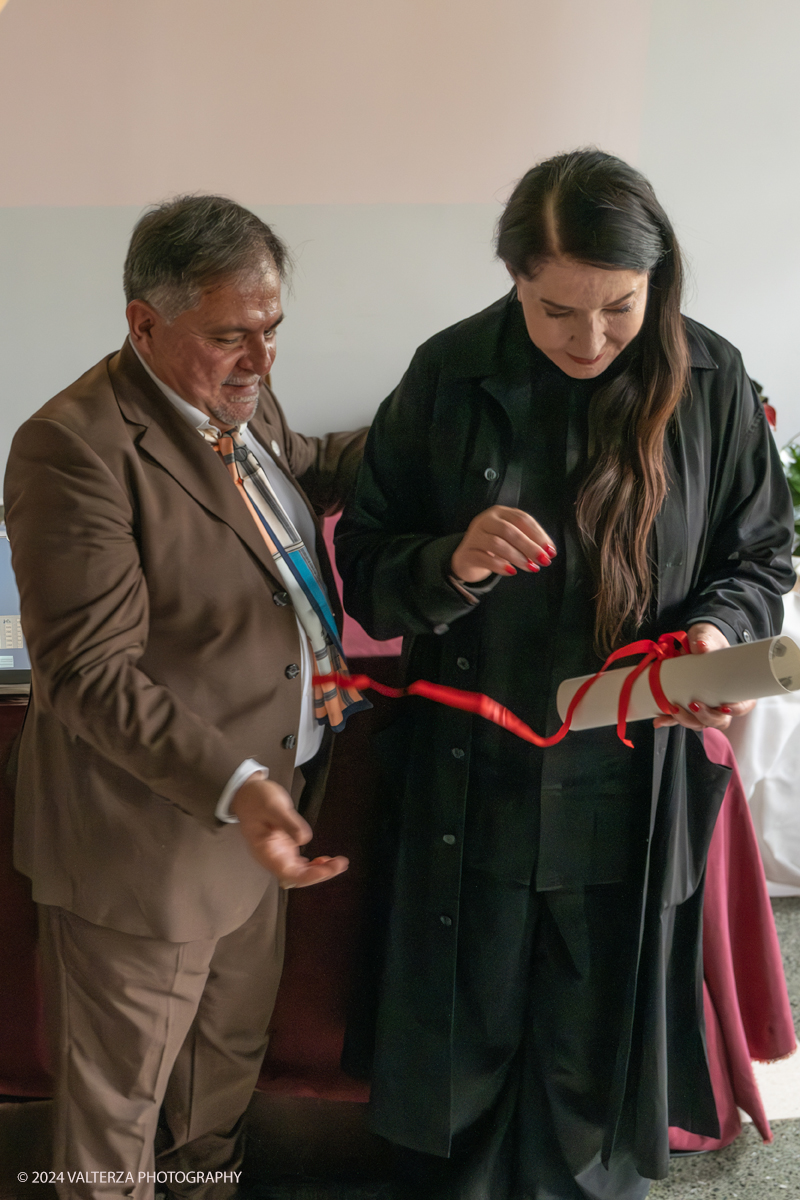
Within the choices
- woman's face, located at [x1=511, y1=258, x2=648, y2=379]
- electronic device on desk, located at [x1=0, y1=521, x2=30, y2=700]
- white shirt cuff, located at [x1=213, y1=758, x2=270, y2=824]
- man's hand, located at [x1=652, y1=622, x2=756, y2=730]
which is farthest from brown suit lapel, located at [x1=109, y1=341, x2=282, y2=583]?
electronic device on desk, located at [x1=0, y1=521, x2=30, y2=700]

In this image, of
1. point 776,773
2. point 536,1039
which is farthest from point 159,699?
point 776,773

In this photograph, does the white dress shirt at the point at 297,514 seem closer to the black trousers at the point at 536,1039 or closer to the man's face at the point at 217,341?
the man's face at the point at 217,341

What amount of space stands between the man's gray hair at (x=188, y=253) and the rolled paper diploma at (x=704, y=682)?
658 mm

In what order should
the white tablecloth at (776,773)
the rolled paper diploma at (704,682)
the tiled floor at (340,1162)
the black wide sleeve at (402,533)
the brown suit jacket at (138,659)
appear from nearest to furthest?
the rolled paper diploma at (704,682), the brown suit jacket at (138,659), the black wide sleeve at (402,533), the tiled floor at (340,1162), the white tablecloth at (776,773)

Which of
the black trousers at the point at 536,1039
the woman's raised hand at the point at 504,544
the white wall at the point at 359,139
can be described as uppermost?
the white wall at the point at 359,139

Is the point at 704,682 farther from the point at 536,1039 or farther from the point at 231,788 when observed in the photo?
the point at 536,1039

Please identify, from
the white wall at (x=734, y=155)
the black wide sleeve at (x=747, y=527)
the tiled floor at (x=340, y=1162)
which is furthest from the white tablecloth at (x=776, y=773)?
the black wide sleeve at (x=747, y=527)

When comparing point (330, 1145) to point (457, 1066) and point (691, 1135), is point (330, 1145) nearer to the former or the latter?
point (457, 1066)

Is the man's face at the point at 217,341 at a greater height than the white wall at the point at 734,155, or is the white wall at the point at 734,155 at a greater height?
the white wall at the point at 734,155

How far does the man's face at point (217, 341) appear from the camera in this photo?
1.10 meters

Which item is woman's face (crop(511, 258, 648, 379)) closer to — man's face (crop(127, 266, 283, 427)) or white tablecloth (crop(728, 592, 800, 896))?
man's face (crop(127, 266, 283, 427))

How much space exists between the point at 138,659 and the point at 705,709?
0.69 m

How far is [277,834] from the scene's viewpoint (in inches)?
40.8

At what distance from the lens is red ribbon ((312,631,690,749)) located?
1.06 m
